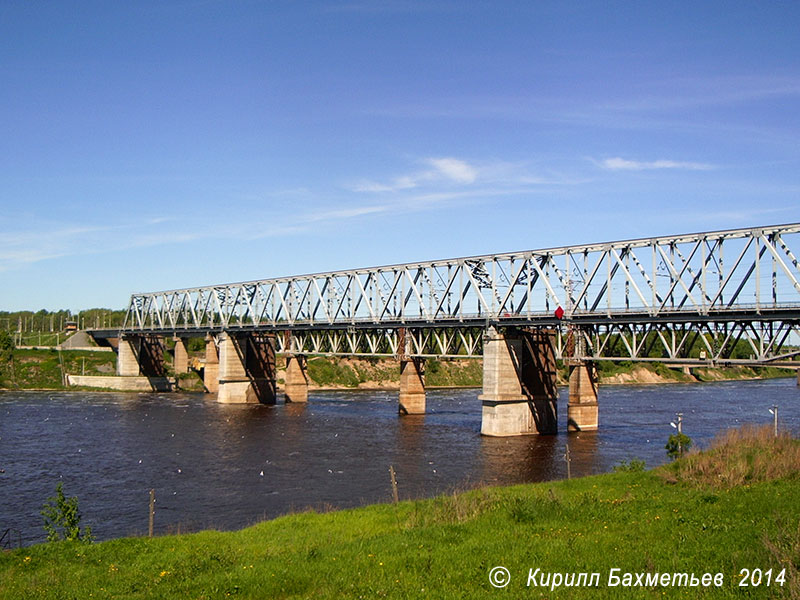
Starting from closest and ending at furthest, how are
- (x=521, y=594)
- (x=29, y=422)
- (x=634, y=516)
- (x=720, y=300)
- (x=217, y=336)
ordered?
(x=521, y=594) → (x=634, y=516) → (x=720, y=300) → (x=29, y=422) → (x=217, y=336)

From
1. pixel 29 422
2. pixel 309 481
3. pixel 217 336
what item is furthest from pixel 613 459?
pixel 217 336

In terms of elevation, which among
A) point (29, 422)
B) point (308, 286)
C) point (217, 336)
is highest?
point (308, 286)

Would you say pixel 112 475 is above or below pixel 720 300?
below

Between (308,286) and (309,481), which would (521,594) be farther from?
(308,286)

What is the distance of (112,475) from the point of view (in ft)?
150

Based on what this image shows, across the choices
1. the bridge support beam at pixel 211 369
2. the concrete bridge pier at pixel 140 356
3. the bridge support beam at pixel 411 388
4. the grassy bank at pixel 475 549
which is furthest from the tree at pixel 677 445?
the concrete bridge pier at pixel 140 356

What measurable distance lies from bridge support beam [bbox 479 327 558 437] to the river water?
8.18ft

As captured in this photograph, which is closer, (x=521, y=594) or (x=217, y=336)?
(x=521, y=594)

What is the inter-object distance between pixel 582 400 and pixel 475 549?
52096 millimetres

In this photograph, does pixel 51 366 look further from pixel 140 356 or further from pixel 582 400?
pixel 582 400

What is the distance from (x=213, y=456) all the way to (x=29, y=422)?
29656 millimetres

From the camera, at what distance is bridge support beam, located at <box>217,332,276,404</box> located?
107m

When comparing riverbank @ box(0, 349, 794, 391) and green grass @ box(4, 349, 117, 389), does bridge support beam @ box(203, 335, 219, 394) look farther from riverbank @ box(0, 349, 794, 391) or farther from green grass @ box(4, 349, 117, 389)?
green grass @ box(4, 349, 117, 389)

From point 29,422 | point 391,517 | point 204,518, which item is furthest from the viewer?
point 29,422
